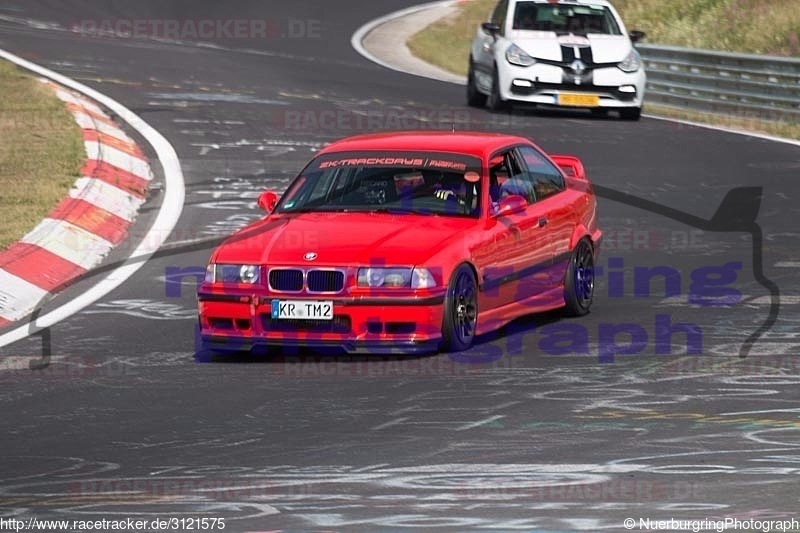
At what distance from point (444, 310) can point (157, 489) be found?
130 inches

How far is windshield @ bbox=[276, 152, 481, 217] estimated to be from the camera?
38.1 feet

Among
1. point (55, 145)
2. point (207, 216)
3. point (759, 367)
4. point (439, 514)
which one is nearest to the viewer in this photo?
point (439, 514)

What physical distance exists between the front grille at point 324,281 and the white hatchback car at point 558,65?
13.5 meters

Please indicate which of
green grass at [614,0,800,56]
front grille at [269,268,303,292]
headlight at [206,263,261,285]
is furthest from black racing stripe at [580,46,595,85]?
front grille at [269,268,303,292]

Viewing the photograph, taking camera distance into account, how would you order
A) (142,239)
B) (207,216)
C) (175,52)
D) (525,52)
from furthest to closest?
1. (175,52)
2. (525,52)
3. (207,216)
4. (142,239)

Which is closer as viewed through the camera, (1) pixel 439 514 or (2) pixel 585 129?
(1) pixel 439 514

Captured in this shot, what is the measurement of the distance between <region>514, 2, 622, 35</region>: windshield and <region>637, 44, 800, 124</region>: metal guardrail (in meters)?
1.68

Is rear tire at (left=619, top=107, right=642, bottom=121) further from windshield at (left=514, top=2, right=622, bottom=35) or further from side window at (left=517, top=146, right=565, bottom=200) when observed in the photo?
side window at (left=517, top=146, right=565, bottom=200)

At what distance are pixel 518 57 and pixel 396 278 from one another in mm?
13707

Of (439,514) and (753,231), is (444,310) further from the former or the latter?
(753,231)

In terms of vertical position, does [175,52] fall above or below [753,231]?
above

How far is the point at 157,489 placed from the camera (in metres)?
7.68

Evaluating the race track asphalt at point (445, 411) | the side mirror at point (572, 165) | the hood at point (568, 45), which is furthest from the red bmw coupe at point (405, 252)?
the hood at point (568, 45)

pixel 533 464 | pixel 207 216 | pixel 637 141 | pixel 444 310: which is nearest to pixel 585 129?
pixel 637 141
